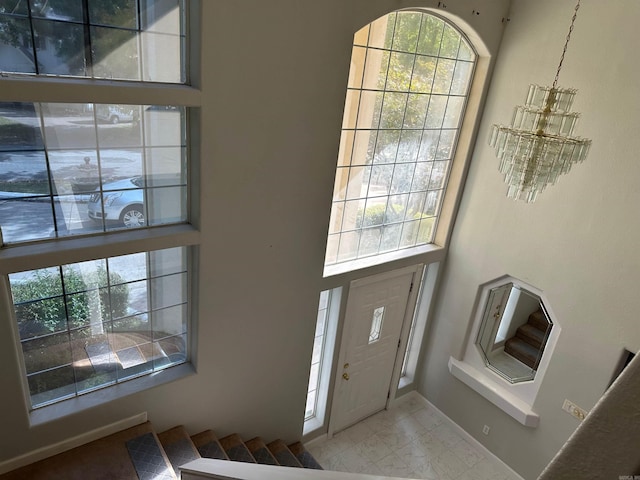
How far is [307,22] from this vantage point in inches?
139

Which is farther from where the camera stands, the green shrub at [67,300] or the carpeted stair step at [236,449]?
the carpeted stair step at [236,449]

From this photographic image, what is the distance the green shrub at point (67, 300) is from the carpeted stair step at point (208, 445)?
58.2 inches

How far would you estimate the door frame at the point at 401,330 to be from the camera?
518 centimetres

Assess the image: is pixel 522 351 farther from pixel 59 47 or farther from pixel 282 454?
pixel 59 47

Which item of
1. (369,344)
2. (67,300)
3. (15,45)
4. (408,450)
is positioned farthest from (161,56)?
(408,450)

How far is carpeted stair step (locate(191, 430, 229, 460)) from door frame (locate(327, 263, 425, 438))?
5.32ft

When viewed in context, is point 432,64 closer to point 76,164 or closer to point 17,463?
point 76,164

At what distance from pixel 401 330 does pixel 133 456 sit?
3.47 m

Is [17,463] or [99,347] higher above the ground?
[99,347]

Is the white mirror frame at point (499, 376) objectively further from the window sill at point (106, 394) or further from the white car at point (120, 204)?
the white car at point (120, 204)

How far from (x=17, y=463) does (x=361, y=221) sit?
370cm

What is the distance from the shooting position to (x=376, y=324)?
18.4ft

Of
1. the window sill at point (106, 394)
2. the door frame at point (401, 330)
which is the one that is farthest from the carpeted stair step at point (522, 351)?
the window sill at point (106, 394)

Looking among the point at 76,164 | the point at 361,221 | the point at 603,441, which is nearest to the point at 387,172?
the point at 361,221
